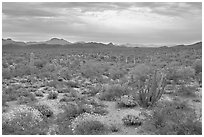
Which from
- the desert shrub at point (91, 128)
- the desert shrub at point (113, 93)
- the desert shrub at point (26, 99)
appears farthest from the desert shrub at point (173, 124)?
the desert shrub at point (26, 99)

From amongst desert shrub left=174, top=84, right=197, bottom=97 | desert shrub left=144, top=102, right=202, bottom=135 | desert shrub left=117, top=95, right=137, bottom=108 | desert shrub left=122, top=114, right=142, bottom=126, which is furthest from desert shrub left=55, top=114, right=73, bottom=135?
desert shrub left=174, top=84, right=197, bottom=97

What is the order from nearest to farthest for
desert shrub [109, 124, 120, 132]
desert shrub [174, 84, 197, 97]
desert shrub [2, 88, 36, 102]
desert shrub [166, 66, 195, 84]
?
desert shrub [109, 124, 120, 132] < desert shrub [2, 88, 36, 102] < desert shrub [174, 84, 197, 97] < desert shrub [166, 66, 195, 84]

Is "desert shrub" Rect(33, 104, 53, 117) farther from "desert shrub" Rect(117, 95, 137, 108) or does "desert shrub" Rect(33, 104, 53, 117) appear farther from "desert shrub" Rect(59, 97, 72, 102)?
"desert shrub" Rect(117, 95, 137, 108)

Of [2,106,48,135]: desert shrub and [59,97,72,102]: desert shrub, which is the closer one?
[2,106,48,135]: desert shrub

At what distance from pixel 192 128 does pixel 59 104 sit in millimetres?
4992

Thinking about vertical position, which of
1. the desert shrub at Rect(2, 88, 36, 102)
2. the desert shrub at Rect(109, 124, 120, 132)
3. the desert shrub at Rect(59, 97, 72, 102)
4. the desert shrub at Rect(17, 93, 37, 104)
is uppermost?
the desert shrub at Rect(2, 88, 36, 102)

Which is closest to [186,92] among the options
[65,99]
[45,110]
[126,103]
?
[126,103]

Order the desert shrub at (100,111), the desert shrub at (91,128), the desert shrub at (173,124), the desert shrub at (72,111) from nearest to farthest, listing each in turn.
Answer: the desert shrub at (173,124), the desert shrub at (91,128), the desert shrub at (72,111), the desert shrub at (100,111)

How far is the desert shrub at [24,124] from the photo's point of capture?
8.14m

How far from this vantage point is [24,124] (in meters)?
8.48

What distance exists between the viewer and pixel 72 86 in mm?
15312

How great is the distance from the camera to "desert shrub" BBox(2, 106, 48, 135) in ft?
26.7

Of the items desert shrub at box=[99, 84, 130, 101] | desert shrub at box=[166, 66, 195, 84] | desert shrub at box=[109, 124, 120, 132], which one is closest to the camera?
desert shrub at box=[109, 124, 120, 132]

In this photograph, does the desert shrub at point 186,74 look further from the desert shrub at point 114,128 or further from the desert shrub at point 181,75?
the desert shrub at point 114,128
